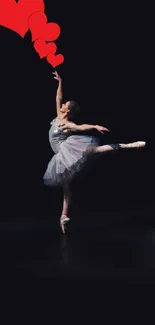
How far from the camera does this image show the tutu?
9.84 ft

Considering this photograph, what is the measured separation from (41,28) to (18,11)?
Result: 0.23 m

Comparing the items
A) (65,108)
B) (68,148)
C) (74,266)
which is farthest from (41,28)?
(74,266)

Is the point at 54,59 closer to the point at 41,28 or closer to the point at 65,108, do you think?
the point at 41,28

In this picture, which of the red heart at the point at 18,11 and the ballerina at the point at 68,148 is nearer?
the ballerina at the point at 68,148

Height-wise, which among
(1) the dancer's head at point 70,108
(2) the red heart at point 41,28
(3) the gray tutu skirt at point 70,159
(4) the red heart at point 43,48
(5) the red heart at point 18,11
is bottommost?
(3) the gray tutu skirt at point 70,159

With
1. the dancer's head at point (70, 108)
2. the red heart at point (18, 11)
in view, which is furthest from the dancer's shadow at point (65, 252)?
the red heart at point (18, 11)

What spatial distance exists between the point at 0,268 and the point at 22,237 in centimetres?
85

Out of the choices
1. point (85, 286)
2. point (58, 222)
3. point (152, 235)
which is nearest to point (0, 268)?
point (85, 286)

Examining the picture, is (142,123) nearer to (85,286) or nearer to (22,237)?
(22,237)

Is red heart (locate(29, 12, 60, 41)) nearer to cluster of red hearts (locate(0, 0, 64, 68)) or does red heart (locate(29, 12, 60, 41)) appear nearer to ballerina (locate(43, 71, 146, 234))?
cluster of red hearts (locate(0, 0, 64, 68))

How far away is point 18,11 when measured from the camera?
3.69 metres

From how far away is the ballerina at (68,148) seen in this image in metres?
2.99

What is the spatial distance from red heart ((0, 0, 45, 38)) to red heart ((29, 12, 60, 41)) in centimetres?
5

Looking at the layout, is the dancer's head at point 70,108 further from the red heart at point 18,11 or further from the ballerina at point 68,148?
the red heart at point 18,11
